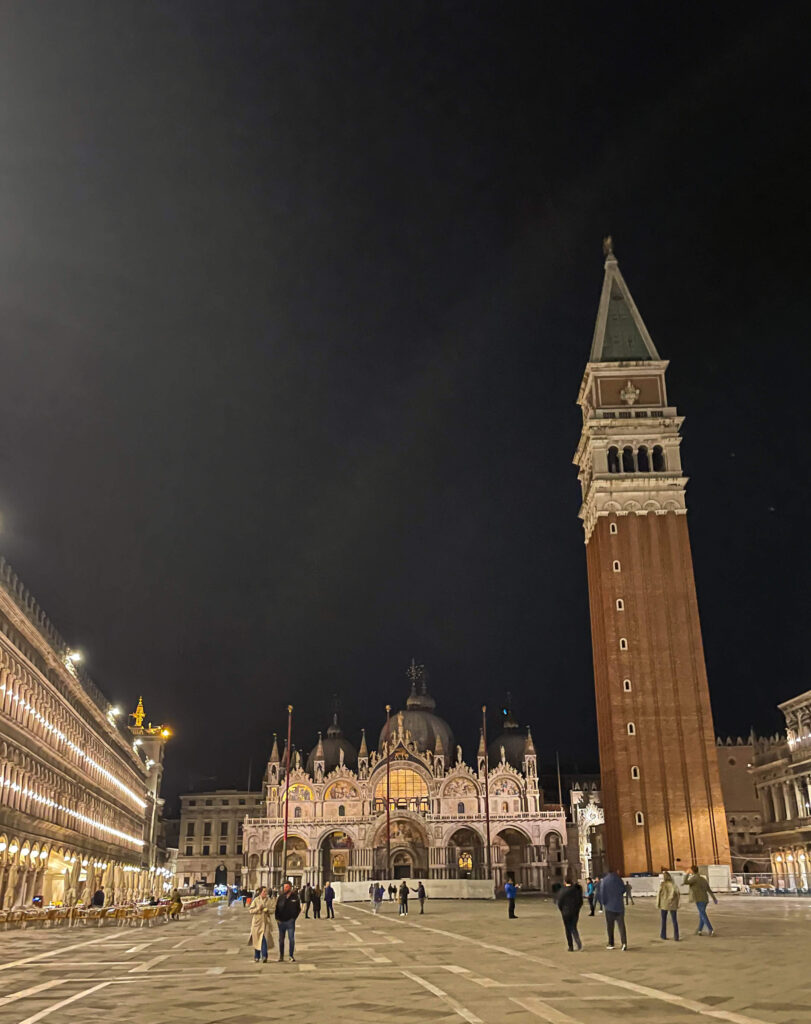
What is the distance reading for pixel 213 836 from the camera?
443 ft

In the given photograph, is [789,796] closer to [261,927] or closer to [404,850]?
[404,850]

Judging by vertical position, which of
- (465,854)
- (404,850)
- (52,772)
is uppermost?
(52,772)

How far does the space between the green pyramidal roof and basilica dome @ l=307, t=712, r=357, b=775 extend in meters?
60.9

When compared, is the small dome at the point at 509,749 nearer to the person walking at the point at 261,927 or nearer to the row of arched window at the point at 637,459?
the row of arched window at the point at 637,459

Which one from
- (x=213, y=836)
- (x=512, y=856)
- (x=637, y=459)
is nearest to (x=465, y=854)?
(x=512, y=856)

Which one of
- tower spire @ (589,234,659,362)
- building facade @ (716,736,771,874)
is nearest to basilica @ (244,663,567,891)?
building facade @ (716,736,771,874)

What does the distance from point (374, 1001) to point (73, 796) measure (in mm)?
54573

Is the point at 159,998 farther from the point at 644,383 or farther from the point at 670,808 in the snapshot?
the point at 644,383

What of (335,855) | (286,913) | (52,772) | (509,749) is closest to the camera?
(286,913)

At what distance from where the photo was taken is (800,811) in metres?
78.9

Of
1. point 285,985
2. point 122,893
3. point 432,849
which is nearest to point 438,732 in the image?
point 432,849

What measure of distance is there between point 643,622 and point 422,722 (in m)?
48.2

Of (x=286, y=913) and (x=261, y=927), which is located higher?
(x=286, y=913)

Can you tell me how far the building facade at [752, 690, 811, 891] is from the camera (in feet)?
252
